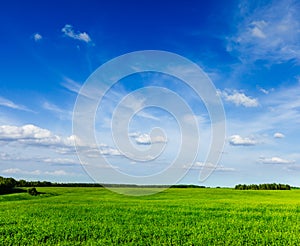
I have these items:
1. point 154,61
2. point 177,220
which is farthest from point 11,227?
point 154,61

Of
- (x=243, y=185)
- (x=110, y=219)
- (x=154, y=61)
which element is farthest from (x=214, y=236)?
(x=243, y=185)

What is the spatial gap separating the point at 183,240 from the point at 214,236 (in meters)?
1.47

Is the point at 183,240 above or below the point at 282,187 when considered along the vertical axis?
below

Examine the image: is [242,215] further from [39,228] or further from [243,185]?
[243,185]

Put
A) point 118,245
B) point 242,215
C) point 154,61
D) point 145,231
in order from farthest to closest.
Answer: point 154,61 → point 242,215 → point 145,231 → point 118,245

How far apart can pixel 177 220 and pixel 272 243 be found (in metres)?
7.60

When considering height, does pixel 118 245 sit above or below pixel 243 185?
below

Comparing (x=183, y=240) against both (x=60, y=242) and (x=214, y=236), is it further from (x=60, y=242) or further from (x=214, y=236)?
(x=60, y=242)

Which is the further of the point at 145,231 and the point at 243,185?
the point at 243,185

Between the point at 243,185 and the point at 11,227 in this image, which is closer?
the point at 11,227

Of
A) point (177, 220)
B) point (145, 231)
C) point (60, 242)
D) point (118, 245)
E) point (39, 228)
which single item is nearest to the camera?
point (118, 245)

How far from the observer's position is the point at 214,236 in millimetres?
15703

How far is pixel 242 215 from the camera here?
24719 mm

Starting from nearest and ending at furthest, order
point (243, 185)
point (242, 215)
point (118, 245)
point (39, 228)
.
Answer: point (118, 245) < point (39, 228) < point (242, 215) < point (243, 185)
